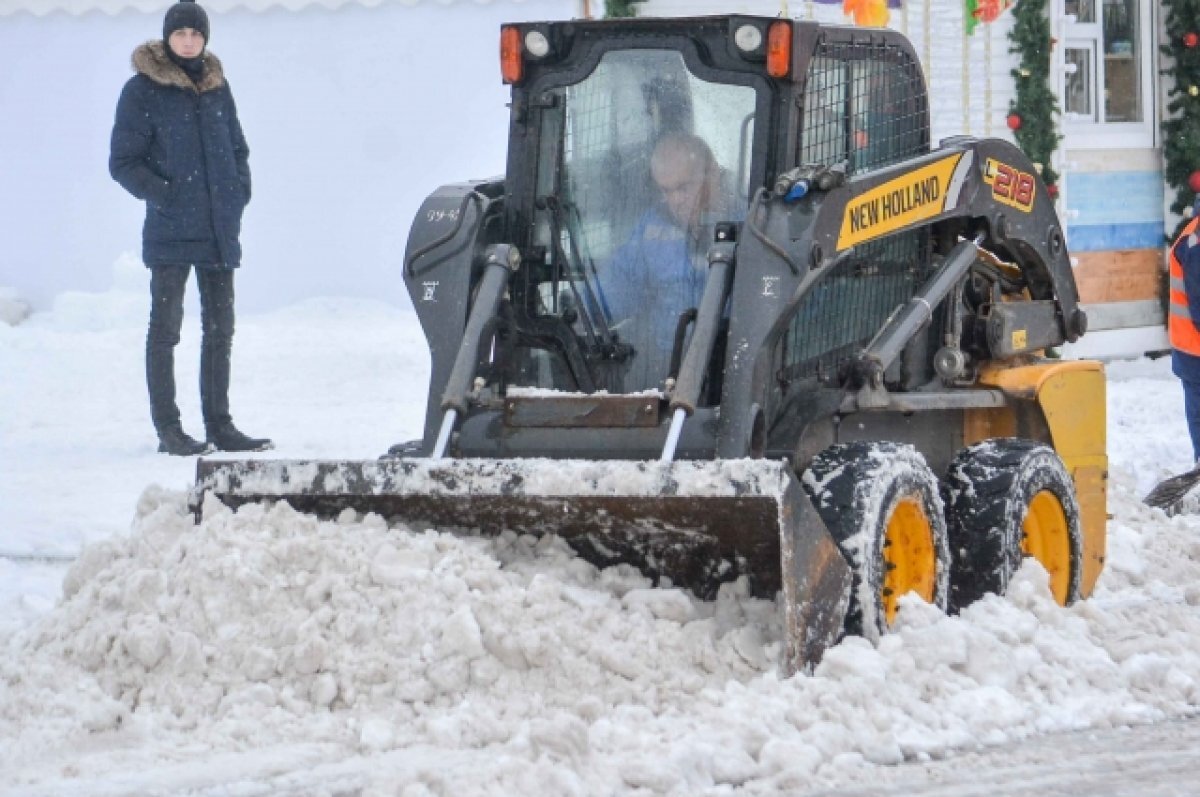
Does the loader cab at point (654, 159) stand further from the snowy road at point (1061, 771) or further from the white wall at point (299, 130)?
the white wall at point (299, 130)

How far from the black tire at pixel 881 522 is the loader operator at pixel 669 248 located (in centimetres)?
75

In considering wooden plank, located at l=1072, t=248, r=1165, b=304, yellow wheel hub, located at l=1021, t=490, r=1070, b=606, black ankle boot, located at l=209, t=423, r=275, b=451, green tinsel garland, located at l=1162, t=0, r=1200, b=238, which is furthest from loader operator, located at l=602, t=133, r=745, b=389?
green tinsel garland, located at l=1162, t=0, r=1200, b=238

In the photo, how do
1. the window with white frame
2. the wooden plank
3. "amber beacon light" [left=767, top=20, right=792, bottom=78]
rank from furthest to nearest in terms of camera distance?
the window with white frame < the wooden plank < "amber beacon light" [left=767, top=20, right=792, bottom=78]

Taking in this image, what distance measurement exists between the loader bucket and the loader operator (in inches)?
34.8

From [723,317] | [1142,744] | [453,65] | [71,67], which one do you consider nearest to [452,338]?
[723,317]

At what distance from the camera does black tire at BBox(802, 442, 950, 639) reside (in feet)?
19.1

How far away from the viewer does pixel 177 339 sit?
10.5m

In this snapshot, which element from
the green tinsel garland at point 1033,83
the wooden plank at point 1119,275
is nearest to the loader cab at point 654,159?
the green tinsel garland at point 1033,83

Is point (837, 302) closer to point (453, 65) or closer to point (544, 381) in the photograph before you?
point (544, 381)

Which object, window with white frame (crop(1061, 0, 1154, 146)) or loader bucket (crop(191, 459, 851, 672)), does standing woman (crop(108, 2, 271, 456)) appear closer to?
loader bucket (crop(191, 459, 851, 672))

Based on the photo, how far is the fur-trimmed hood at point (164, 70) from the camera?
1028 cm

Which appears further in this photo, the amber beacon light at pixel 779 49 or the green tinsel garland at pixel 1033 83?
Result: the green tinsel garland at pixel 1033 83

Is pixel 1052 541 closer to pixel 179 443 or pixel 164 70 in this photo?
pixel 179 443

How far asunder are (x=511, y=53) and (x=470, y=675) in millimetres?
2493
